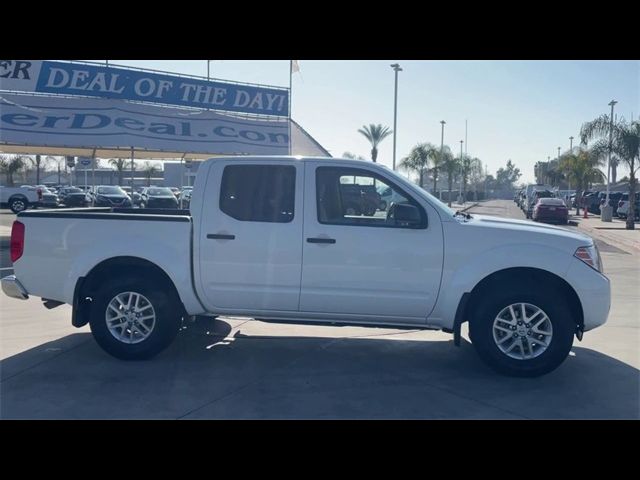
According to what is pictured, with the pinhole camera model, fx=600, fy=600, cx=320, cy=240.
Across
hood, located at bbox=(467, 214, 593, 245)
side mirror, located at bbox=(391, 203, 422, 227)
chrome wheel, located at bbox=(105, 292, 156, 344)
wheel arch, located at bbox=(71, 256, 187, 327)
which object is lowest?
chrome wheel, located at bbox=(105, 292, 156, 344)

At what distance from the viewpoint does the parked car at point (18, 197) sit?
3070 centimetres

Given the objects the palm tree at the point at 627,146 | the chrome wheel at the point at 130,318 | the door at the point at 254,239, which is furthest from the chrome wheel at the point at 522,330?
the palm tree at the point at 627,146

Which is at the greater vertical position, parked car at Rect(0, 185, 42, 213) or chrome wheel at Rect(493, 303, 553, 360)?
parked car at Rect(0, 185, 42, 213)

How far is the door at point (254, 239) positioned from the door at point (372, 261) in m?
0.15

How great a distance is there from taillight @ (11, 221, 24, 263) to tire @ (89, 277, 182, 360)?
959 mm

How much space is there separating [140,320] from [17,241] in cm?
154

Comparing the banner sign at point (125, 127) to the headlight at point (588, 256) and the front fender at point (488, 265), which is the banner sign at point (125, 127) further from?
the headlight at point (588, 256)

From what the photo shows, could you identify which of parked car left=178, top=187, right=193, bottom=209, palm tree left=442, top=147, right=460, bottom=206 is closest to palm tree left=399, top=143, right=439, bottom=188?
palm tree left=442, top=147, right=460, bottom=206

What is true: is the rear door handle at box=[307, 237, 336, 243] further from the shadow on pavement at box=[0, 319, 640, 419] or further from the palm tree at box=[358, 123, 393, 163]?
the palm tree at box=[358, 123, 393, 163]

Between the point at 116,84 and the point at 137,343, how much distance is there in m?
15.4

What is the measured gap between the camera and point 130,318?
19.7 feet

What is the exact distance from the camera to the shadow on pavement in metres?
4.79
